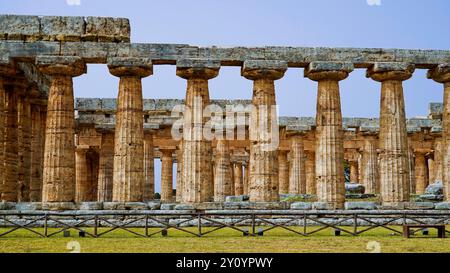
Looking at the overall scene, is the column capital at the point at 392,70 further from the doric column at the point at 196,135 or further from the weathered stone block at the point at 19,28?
the weathered stone block at the point at 19,28

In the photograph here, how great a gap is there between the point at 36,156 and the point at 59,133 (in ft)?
26.7

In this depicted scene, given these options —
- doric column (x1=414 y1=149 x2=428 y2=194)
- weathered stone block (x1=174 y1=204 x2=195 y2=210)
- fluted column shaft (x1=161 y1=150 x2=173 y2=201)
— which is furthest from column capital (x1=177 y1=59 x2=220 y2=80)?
doric column (x1=414 y1=149 x2=428 y2=194)

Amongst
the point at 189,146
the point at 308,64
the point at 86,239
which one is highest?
the point at 308,64

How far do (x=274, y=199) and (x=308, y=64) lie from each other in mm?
7264

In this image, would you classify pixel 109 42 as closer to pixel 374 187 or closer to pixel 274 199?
pixel 274 199

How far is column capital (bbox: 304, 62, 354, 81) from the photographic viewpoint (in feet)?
99.8

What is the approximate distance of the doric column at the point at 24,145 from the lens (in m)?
34.4

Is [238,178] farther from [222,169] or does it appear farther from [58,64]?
[58,64]

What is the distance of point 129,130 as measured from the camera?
30047 mm

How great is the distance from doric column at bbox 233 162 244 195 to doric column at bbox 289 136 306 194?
65.4 feet

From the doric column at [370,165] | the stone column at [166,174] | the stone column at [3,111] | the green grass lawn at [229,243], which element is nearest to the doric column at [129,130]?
the stone column at [3,111]

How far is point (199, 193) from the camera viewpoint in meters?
30.3

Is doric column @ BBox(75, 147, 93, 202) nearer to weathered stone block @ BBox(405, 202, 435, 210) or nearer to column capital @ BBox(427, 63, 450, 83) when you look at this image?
weathered stone block @ BBox(405, 202, 435, 210)
